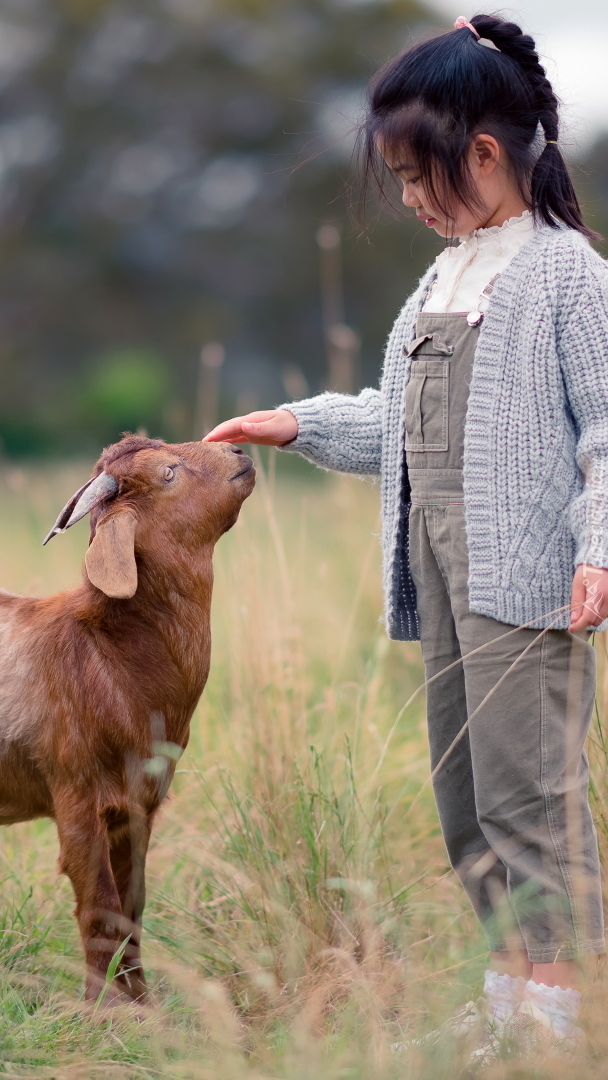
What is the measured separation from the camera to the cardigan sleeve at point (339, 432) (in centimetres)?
264

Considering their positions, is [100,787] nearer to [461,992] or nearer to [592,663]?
[461,992]

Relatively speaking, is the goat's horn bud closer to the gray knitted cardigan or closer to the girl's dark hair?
the gray knitted cardigan

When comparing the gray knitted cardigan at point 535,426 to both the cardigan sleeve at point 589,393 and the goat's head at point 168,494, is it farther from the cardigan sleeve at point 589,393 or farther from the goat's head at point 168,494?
the goat's head at point 168,494

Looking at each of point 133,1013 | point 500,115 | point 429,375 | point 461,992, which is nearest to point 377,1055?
point 461,992

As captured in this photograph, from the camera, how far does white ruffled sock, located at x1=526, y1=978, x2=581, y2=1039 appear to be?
2.15 m

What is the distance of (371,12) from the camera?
18281 millimetres

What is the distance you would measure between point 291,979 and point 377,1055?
520 mm

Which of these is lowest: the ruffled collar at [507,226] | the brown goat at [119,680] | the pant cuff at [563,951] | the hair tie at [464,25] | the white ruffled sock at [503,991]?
the white ruffled sock at [503,991]

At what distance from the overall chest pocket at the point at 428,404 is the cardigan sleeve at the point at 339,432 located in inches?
9.5

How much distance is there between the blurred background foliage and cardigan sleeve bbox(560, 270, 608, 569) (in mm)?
13540

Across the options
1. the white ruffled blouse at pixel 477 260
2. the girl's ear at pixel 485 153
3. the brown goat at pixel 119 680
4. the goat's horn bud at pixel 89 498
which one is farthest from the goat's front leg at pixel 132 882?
the girl's ear at pixel 485 153

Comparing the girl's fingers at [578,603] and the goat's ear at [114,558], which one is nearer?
the girl's fingers at [578,603]

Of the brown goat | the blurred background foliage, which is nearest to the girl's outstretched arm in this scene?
the brown goat

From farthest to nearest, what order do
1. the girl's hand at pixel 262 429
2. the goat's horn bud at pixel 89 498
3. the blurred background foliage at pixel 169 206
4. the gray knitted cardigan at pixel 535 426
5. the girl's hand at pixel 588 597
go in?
the blurred background foliage at pixel 169 206, the girl's hand at pixel 262 429, the goat's horn bud at pixel 89 498, the gray knitted cardigan at pixel 535 426, the girl's hand at pixel 588 597
